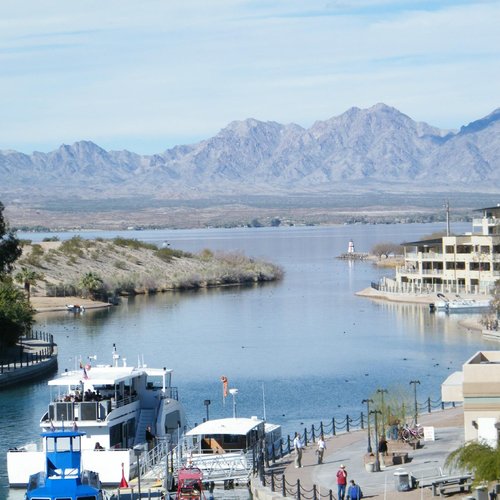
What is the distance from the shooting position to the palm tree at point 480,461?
32562 mm

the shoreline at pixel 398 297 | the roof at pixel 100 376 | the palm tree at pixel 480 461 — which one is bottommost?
the shoreline at pixel 398 297

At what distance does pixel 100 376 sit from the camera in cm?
4697

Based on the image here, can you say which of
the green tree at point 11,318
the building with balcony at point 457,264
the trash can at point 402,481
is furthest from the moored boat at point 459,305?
the trash can at point 402,481

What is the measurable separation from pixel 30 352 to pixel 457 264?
5537cm

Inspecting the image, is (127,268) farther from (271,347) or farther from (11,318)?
(11,318)

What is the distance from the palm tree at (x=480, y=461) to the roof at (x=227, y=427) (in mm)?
10215

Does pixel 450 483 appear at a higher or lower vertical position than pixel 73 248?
lower

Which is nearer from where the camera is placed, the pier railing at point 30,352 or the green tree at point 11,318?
the pier railing at point 30,352

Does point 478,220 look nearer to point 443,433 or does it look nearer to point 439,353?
point 439,353

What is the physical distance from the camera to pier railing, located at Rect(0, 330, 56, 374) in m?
71.4

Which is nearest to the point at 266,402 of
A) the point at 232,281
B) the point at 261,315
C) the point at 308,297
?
the point at 261,315

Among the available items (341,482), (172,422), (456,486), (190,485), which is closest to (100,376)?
(172,422)

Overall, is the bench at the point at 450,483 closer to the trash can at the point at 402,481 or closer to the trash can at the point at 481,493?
the trash can at the point at 402,481

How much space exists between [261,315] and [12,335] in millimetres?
35801
